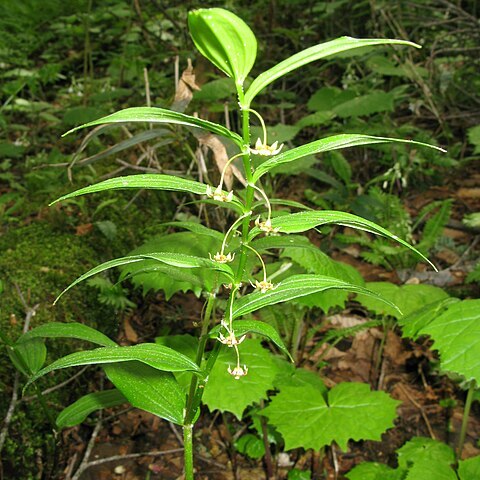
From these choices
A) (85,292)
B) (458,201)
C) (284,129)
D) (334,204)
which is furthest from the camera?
(458,201)

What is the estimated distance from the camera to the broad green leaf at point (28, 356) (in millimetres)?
1465

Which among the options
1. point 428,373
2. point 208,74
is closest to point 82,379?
point 428,373

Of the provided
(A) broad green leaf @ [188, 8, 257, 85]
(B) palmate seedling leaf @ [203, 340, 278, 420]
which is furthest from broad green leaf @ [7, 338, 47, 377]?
(A) broad green leaf @ [188, 8, 257, 85]

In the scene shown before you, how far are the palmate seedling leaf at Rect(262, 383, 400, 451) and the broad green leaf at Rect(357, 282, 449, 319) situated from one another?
0.35m

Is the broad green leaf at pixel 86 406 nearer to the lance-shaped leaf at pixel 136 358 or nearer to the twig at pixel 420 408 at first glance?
the lance-shaped leaf at pixel 136 358

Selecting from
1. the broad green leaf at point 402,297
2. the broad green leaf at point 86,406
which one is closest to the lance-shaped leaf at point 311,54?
the broad green leaf at point 86,406

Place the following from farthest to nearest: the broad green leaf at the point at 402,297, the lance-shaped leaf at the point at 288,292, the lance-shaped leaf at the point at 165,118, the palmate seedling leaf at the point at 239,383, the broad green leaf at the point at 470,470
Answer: the broad green leaf at the point at 402,297
the palmate seedling leaf at the point at 239,383
the broad green leaf at the point at 470,470
the lance-shaped leaf at the point at 288,292
the lance-shaped leaf at the point at 165,118

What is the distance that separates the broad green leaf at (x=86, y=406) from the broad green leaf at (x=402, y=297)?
1118 millimetres

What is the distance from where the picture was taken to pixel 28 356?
1511 mm

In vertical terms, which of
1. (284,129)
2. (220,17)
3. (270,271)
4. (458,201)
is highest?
(220,17)

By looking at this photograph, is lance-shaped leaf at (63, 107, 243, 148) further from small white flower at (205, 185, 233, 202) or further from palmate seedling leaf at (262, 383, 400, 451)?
palmate seedling leaf at (262, 383, 400, 451)

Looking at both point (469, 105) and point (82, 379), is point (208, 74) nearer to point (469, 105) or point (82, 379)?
point (82, 379)

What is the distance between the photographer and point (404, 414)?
244 centimetres

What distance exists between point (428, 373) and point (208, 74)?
2228 mm
